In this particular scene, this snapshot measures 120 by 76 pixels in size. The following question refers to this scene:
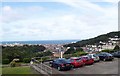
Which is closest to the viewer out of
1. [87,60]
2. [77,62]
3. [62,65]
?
[62,65]

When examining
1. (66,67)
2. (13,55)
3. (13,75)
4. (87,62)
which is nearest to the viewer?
(13,75)

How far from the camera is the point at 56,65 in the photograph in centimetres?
3231

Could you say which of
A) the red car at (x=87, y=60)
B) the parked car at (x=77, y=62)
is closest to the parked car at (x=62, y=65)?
the parked car at (x=77, y=62)

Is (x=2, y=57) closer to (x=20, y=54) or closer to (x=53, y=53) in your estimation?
(x=20, y=54)

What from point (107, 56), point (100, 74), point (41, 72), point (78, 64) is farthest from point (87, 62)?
point (41, 72)

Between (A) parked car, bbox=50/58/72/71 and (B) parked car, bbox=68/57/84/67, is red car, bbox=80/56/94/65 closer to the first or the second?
Answer: (B) parked car, bbox=68/57/84/67

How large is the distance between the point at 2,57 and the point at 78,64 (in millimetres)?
14509

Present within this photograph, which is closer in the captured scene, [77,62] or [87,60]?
[77,62]

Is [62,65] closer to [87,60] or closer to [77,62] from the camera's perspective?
[77,62]

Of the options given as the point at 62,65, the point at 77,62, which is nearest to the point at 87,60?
the point at 77,62

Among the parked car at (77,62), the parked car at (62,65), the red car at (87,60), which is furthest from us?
the red car at (87,60)

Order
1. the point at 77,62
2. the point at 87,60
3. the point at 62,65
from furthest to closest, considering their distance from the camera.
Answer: the point at 87,60 < the point at 77,62 < the point at 62,65

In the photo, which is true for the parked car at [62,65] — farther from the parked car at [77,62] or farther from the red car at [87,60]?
the red car at [87,60]

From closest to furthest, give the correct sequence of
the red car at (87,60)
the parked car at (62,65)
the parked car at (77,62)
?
the parked car at (62,65)
the parked car at (77,62)
the red car at (87,60)
